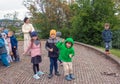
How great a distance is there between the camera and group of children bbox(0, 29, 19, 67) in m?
11.9

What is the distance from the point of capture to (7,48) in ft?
40.7

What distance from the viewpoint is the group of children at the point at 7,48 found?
39.1 ft

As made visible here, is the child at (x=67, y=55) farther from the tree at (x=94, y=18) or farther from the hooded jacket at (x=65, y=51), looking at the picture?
the tree at (x=94, y=18)

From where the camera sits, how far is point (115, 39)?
942 inches

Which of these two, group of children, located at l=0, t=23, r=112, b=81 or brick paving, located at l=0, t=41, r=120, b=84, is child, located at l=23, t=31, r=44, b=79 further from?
brick paving, located at l=0, t=41, r=120, b=84

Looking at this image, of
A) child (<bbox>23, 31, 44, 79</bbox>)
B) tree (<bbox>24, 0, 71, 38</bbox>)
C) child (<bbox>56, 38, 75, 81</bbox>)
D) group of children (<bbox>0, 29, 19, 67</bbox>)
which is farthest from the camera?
tree (<bbox>24, 0, 71, 38</bbox>)

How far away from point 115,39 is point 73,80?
49.2ft

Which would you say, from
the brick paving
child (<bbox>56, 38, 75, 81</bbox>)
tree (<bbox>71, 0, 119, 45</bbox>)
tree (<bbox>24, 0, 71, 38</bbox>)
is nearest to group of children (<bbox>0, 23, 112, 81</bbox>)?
child (<bbox>56, 38, 75, 81</bbox>)

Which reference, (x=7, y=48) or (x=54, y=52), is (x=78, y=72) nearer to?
(x=54, y=52)

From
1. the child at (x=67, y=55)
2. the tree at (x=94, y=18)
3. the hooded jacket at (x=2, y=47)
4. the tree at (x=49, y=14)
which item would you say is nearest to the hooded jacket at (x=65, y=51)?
the child at (x=67, y=55)

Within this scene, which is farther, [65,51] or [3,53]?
[3,53]

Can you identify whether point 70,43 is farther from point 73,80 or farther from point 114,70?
point 114,70

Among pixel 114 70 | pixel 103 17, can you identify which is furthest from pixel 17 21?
pixel 114 70

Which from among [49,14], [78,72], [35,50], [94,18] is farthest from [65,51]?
[49,14]
